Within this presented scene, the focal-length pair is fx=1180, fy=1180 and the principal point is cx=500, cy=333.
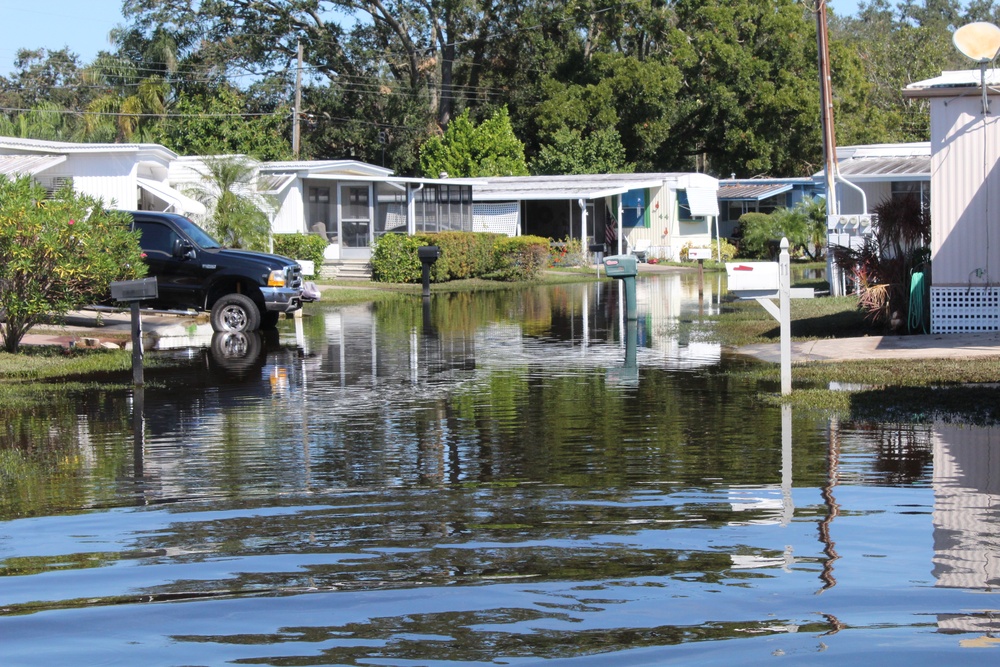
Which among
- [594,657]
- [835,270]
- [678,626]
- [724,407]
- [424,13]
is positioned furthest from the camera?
[424,13]

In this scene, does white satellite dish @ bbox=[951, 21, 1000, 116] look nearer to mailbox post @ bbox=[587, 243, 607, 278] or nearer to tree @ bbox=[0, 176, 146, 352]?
tree @ bbox=[0, 176, 146, 352]

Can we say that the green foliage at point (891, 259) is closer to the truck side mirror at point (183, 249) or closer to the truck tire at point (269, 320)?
the truck tire at point (269, 320)

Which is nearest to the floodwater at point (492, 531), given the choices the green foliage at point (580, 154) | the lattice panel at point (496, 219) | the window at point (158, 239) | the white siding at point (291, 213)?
the window at point (158, 239)

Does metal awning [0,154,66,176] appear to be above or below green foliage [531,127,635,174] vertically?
Answer: below

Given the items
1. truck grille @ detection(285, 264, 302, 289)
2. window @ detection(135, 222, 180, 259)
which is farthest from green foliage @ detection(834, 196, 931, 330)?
window @ detection(135, 222, 180, 259)

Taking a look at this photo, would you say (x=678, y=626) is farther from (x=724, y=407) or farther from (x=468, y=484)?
(x=724, y=407)

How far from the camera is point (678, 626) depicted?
5.82 m

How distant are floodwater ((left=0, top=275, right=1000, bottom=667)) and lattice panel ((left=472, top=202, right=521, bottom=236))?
33.5m

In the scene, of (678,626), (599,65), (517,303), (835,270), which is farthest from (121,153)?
(599,65)

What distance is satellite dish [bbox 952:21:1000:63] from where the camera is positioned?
54.0 feet

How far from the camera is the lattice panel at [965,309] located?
56.3 ft

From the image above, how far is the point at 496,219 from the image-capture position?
47.8 metres

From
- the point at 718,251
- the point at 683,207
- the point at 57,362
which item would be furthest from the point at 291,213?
the point at 57,362

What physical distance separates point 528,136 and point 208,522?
59228 millimetres
